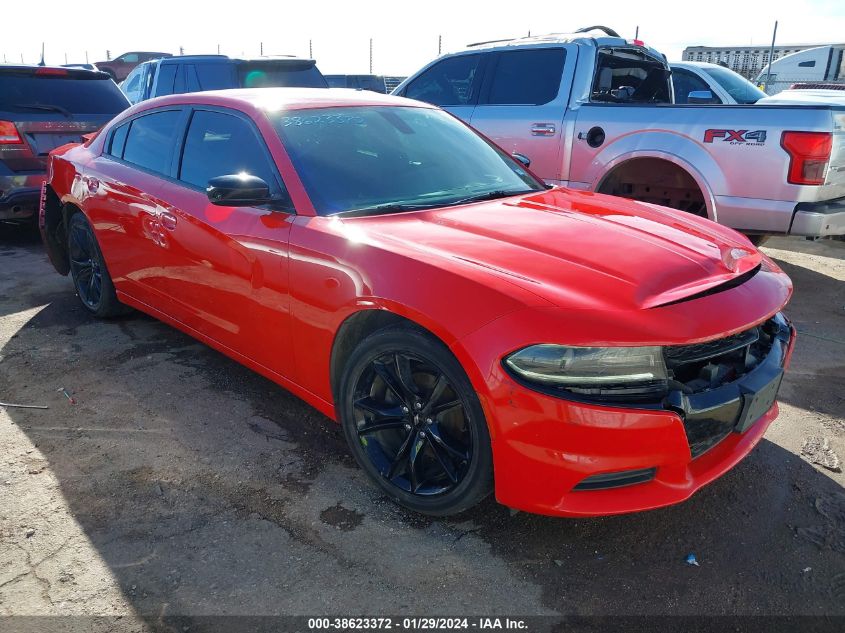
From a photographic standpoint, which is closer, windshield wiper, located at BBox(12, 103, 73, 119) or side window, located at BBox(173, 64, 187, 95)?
windshield wiper, located at BBox(12, 103, 73, 119)

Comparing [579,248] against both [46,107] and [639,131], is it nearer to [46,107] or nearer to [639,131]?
[639,131]

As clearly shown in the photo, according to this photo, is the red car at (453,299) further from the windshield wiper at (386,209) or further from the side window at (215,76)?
the side window at (215,76)

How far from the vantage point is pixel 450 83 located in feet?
21.8

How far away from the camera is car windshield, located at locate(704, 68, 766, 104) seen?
334 inches

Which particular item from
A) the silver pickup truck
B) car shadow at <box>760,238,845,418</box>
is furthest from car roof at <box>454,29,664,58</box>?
car shadow at <box>760,238,845,418</box>

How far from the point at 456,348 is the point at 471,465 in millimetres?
432

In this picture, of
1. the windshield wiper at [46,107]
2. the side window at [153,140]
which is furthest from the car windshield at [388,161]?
the windshield wiper at [46,107]

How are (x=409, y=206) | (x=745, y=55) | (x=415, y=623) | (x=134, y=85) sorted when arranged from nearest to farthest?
1. (x=415, y=623)
2. (x=409, y=206)
3. (x=134, y=85)
4. (x=745, y=55)

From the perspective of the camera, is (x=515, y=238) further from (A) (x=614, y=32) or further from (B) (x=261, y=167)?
(A) (x=614, y=32)

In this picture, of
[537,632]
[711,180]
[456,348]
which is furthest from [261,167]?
[711,180]

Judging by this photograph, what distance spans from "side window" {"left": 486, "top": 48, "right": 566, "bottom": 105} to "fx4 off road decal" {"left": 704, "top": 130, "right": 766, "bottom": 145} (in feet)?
4.83

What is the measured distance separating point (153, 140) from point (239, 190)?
147cm

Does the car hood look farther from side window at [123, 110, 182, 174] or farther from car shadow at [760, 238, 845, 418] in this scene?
side window at [123, 110, 182, 174]

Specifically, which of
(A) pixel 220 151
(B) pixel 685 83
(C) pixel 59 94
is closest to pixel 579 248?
(A) pixel 220 151
